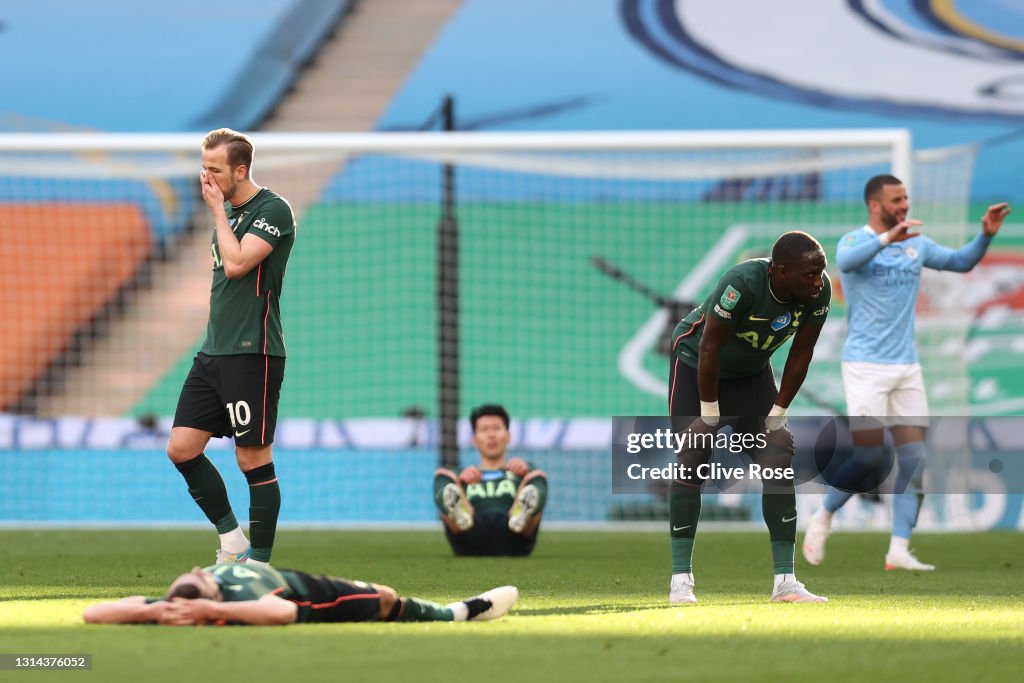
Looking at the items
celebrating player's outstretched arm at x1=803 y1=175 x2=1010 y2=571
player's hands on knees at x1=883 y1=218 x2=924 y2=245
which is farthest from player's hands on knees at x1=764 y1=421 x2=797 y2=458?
celebrating player's outstretched arm at x1=803 y1=175 x2=1010 y2=571

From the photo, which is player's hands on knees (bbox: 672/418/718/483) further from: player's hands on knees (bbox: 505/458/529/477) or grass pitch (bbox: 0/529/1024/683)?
player's hands on knees (bbox: 505/458/529/477)

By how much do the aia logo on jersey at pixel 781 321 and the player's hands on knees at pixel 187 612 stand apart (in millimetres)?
2630

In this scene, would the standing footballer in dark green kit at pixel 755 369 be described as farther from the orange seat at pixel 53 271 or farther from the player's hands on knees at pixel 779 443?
the orange seat at pixel 53 271

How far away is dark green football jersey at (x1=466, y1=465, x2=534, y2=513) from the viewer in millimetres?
9320

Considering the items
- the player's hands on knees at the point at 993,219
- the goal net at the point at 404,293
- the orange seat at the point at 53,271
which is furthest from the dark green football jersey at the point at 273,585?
the orange seat at the point at 53,271

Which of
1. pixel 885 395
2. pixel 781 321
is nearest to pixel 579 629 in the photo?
pixel 781 321

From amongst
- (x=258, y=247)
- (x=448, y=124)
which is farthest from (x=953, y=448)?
(x=258, y=247)

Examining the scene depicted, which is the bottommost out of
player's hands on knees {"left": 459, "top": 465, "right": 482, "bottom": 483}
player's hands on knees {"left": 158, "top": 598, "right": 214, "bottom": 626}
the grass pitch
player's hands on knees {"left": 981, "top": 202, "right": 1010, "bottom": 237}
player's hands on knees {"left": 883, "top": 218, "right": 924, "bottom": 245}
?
the grass pitch

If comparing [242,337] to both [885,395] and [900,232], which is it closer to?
[900,232]

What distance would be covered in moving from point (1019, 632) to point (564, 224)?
477 inches

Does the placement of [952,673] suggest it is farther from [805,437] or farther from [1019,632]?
[805,437]

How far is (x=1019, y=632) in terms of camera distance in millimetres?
5133

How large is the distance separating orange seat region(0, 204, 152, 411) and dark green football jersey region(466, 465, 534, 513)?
8336mm

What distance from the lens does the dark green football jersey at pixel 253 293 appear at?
21.6 ft
